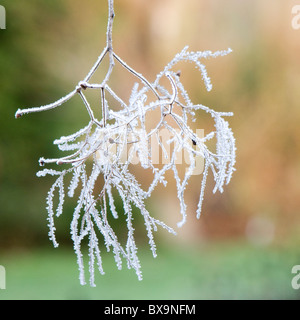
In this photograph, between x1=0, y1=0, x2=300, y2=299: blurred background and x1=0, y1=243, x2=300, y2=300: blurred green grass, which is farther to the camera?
x1=0, y1=0, x2=300, y2=299: blurred background

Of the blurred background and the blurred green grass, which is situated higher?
the blurred background

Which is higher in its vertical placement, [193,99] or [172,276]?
[193,99]

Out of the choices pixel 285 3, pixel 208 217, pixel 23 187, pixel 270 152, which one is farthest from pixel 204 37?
pixel 23 187

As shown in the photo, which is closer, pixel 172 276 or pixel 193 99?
pixel 172 276

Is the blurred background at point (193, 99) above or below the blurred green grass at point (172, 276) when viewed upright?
above
